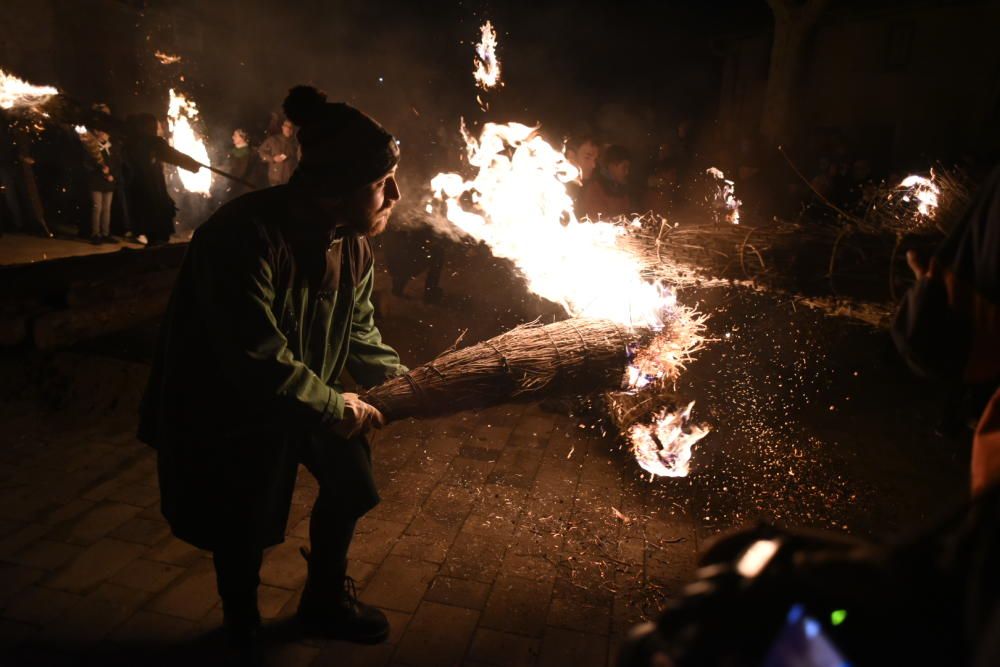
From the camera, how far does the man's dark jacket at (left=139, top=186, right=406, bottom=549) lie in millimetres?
2367

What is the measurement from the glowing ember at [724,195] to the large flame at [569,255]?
2.11 m

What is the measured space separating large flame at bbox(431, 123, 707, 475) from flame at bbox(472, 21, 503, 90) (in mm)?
11194

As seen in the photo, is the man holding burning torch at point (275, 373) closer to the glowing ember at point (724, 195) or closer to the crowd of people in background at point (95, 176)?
the glowing ember at point (724, 195)

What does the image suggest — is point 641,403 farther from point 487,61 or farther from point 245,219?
point 487,61

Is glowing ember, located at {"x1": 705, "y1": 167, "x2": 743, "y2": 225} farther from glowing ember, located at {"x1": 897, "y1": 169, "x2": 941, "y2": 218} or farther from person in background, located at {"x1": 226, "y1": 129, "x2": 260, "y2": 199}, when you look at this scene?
person in background, located at {"x1": 226, "y1": 129, "x2": 260, "y2": 199}

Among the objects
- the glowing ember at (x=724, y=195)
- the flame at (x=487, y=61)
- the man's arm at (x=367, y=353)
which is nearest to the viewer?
the man's arm at (x=367, y=353)

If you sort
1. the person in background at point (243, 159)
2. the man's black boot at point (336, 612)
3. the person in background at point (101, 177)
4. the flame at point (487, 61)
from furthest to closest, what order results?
the flame at point (487, 61) → the person in background at point (243, 159) → the person in background at point (101, 177) → the man's black boot at point (336, 612)

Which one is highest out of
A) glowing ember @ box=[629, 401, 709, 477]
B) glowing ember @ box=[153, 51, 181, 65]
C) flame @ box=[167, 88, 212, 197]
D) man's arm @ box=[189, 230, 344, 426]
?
glowing ember @ box=[153, 51, 181, 65]

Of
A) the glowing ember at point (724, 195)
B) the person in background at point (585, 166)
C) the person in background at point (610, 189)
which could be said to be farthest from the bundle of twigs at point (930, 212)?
the person in background at point (585, 166)

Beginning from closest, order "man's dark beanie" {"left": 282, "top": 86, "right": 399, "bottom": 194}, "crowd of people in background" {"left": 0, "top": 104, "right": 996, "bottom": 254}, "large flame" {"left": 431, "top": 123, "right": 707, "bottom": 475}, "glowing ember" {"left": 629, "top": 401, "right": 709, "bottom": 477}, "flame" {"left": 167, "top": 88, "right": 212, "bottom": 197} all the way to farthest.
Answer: "man's dark beanie" {"left": 282, "top": 86, "right": 399, "bottom": 194} < "large flame" {"left": 431, "top": 123, "right": 707, "bottom": 475} < "glowing ember" {"left": 629, "top": 401, "right": 709, "bottom": 477} < "crowd of people in background" {"left": 0, "top": 104, "right": 996, "bottom": 254} < "flame" {"left": 167, "top": 88, "right": 212, "bottom": 197}

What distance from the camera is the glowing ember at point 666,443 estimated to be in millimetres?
4469

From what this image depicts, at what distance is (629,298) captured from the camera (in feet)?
14.5

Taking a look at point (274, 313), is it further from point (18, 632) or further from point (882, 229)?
point (882, 229)

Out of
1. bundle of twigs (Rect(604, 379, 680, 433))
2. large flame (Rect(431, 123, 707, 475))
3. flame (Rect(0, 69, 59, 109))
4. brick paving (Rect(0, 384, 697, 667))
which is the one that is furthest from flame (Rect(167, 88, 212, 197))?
bundle of twigs (Rect(604, 379, 680, 433))
